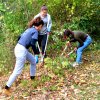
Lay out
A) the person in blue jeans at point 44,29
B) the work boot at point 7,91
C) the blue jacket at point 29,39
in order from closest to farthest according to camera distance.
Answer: the blue jacket at point 29,39, the work boot at point 7,91, the person in blue jeans at point 44,29

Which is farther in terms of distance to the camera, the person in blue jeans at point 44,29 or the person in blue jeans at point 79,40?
the person in blue jeans at point 44,29

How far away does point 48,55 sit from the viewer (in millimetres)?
11461

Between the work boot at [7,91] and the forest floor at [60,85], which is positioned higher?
the work boot at [7,91]

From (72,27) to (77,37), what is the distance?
251 centimetres

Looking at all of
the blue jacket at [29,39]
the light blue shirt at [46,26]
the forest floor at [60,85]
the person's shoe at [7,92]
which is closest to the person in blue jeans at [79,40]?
the forest floor at [60,85]

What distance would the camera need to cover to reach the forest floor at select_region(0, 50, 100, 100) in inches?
310

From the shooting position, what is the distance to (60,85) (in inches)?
333

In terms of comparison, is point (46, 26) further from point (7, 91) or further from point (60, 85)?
point (7, 91)

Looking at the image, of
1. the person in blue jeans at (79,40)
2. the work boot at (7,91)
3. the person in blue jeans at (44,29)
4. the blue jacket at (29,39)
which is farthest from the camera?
the person in blue jeans at (44,29)

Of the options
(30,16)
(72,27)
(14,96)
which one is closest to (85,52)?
(72,27)

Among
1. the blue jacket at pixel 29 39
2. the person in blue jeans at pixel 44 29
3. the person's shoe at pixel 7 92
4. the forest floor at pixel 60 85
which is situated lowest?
the forest floor at pixel 60 85

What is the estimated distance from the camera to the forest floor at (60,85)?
788 cm

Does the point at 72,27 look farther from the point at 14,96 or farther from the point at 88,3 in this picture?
the point at 14,96

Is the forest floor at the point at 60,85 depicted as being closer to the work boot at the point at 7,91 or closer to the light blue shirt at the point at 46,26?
the work boot at the point at 7,91
